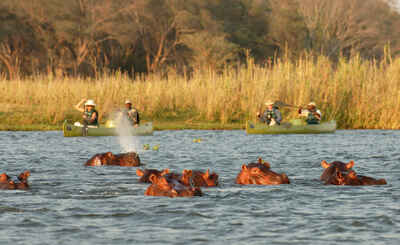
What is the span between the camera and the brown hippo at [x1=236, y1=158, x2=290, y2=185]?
11281mm

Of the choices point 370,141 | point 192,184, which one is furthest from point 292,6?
point 192,184

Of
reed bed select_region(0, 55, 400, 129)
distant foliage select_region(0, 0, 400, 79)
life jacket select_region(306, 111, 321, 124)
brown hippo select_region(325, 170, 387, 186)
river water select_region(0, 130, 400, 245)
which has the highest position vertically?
distant foliage select_region(0, 0, 400, 79)

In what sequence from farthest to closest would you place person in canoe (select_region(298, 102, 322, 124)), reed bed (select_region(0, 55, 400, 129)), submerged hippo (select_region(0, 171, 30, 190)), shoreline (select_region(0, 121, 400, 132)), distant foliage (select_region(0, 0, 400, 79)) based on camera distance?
distant foliage (select_region(0, 0, 400, 79))
shoreline (select_region(0, 121, 400, 132))
reed bed (select_region(0, 55, 400, 129))
person in canoe (select_region(298, 102, 322, 124))
submerged hippo (select_region(0, 171, 30, 190))

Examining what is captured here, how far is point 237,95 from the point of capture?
26.1 m

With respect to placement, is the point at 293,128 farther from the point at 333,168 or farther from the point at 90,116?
the point at 333,168

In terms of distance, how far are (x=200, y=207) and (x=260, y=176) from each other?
202 centimetres

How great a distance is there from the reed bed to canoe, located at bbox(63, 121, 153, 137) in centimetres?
366

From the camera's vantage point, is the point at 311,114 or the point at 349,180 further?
the point at 311,114

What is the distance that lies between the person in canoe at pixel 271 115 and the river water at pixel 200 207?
6.37 meters

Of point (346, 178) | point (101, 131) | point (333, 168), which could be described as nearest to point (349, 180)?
point (346, 178)

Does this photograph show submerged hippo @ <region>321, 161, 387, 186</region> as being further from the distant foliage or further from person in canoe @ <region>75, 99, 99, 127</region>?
the distant foliage

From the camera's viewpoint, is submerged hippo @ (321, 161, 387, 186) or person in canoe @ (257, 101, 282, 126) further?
person in canoe @ (257, 101, 282, 126)

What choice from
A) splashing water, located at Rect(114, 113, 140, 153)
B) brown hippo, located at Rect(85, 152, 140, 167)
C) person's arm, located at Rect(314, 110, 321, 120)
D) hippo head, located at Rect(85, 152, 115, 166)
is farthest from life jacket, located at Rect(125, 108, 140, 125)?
brown hippo, located at Rect(85, 152, 140, 167)

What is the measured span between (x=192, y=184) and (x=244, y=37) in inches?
1795
